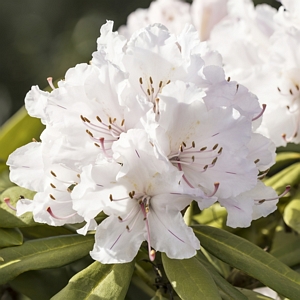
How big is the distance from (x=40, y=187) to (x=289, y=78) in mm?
442

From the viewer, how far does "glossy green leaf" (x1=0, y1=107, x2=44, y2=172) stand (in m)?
1.03

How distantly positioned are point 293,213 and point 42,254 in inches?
14.5

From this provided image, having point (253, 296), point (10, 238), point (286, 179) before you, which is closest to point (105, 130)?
point (10, 238)

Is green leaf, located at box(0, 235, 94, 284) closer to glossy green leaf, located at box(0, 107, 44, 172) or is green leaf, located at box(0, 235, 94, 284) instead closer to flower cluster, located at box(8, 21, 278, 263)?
flower cluster, located at box(8, 21, 278, 263)

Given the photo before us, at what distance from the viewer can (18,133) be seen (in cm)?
103

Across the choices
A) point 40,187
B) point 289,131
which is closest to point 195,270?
point 40,187

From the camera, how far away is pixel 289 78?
95 centimetres

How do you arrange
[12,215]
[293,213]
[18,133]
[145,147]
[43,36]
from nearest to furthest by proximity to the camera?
[145,147] → [12,215] → [293,213] → [18,133] → [43,36]

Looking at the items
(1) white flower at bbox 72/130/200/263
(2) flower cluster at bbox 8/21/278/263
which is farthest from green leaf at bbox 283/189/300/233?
(1) white flower at bbox 72/130/200/263

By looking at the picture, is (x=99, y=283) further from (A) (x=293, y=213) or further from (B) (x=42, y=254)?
(A) (x=293, y=213)

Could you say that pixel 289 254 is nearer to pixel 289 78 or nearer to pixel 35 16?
pixel 289 78

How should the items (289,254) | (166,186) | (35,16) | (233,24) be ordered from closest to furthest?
(166,186) → (289,254) → (233,24) → (35,16)

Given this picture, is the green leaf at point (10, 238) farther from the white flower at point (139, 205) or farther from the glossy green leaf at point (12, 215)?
the white flower at point (139, 205)

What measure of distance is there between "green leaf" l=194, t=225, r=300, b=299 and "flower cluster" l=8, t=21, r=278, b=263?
1.8 inches
